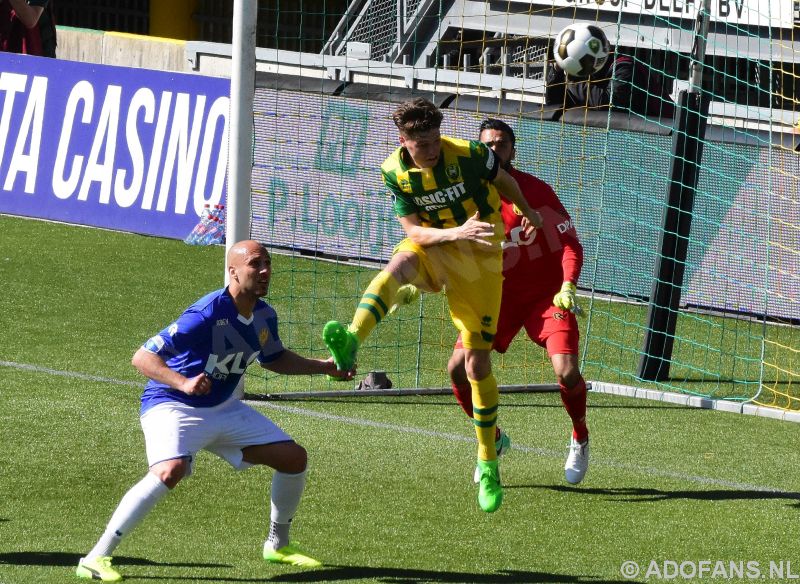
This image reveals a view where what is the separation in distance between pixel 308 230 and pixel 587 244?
2667mm

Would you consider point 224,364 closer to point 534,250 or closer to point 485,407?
point 485,407

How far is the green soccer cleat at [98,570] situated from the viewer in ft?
19.5

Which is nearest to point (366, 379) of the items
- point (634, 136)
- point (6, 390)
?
point (6, 390)

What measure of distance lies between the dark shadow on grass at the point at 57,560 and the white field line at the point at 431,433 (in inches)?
119

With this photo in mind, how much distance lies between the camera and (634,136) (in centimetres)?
1312

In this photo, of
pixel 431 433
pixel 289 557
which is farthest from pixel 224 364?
pixel 431 433

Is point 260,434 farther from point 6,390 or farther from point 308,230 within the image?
point 308,230

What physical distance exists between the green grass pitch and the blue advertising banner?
292cm

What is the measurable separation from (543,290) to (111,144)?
791 cm

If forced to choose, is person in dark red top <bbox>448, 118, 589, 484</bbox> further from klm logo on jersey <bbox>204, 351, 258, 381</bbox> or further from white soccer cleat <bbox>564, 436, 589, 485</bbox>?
klm logo on jersey <bbox>204, 351, 258, 381</bbox>

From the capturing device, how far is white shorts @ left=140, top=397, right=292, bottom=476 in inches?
241

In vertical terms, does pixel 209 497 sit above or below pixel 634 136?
below

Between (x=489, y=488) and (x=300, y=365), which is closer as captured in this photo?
(x=300, y=365)

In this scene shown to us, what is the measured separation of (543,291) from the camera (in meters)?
8.37
